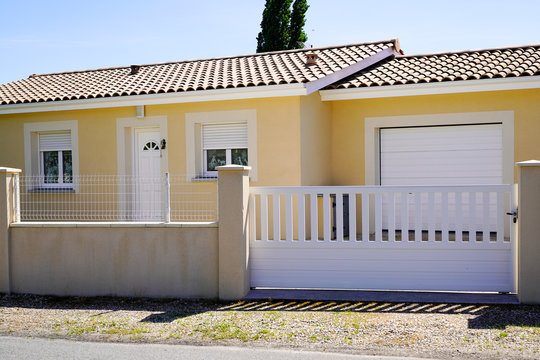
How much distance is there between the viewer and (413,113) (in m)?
10.9

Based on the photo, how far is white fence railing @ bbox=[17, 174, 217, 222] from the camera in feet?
32.8

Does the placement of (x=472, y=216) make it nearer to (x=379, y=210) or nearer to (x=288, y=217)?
(x=379, y=210)

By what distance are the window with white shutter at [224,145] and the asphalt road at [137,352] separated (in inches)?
232

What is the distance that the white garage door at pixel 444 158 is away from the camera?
10.6 metres

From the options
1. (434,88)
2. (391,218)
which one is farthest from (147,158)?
(391,218)

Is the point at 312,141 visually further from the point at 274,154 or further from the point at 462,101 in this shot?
the point at 462,101

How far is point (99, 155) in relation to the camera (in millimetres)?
11695

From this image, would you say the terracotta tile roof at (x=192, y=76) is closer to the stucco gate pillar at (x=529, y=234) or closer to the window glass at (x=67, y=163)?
the window glass at (x=67, y=163)

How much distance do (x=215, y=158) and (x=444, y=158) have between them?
4.57 meters

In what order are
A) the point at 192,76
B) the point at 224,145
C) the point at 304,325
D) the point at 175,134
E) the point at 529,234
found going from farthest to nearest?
1. the point at 192,76
2. the point at 175,134
3. the point at 224,145
4. the point at 529,234
5. the point at 304,325

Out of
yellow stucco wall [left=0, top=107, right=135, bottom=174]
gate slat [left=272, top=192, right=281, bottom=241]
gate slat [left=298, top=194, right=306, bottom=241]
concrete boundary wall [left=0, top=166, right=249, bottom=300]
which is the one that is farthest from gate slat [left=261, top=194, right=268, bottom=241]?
yellow stucco wall [left=0, top=107, right=135, bottom=174]

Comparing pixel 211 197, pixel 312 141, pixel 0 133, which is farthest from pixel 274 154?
pixel 0 133

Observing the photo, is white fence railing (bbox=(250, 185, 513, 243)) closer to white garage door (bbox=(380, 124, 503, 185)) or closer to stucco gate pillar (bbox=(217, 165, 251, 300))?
stucco gate pillar (bbox=(217, 165, 251, 300))

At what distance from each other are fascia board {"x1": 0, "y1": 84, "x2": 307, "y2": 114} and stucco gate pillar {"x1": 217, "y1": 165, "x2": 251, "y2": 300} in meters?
3.21
